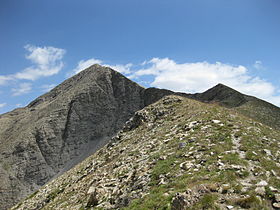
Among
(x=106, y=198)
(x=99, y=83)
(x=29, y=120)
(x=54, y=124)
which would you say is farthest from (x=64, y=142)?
(x=106, y=198)

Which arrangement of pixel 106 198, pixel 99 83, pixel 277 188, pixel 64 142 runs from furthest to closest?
pixel 99 83 < pixel 64 142 < pixel 106 198 < pixel 277 188

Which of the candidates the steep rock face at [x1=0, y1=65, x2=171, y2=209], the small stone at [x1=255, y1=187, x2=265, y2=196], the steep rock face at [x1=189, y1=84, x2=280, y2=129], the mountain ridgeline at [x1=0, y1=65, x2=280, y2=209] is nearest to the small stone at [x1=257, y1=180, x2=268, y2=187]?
the small stone at [x1=255, y1=187, x2=265, y2=196]

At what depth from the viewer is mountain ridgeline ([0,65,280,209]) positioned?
86312 millimetres

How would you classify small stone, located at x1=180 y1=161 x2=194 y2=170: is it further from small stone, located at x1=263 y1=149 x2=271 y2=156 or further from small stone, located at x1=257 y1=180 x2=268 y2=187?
small stone, located at x1=263 y1=149 x2=271 y2=156

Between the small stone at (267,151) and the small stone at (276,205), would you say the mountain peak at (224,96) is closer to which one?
the small stone at (267,151)

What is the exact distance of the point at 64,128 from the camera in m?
105

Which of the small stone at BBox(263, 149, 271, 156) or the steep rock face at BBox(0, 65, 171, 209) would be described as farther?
the steep rock face at BBox(0, 65, 171, 209)

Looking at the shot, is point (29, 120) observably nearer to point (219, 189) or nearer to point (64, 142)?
point (64, 142)

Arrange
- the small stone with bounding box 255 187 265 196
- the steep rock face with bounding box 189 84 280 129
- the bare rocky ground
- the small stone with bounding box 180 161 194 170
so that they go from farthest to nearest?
the steep rock face with bounding box 189 84 280 129
the small stone with bounding box 180 161 194 170
the bare rocky ground
the small stone with bounding box 255 187 265 196

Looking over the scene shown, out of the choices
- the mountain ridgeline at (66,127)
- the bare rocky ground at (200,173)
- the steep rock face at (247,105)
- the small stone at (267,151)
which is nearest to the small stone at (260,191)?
the bare rocky ground at (200,173)

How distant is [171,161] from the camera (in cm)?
1430

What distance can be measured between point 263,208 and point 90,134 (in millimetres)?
103360

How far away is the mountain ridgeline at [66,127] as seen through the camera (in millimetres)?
86312

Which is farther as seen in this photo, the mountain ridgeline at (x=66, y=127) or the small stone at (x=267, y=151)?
the mountain ridgeline at (x=66, y=127)
